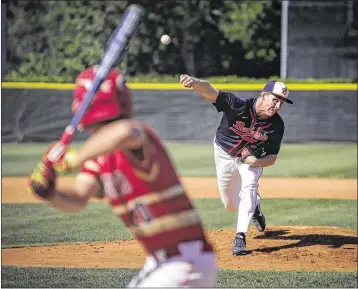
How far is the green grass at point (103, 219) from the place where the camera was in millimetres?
10478

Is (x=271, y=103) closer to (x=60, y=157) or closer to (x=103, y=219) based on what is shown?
(x=103, y=219)

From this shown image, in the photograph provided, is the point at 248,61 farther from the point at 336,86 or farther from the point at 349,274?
the point at 349,274

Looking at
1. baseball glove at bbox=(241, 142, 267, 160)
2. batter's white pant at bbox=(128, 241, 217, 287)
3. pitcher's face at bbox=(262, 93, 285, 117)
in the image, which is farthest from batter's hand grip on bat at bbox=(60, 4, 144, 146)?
baseball glove at bbox=(241, 142, 267, 160)

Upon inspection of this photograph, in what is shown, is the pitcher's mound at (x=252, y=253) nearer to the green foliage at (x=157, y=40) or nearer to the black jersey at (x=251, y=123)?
the black jersey at (x=251, y=123)

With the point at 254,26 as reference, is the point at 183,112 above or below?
below

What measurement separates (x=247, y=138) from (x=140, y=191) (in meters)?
5.31

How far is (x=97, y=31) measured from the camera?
1182 inches

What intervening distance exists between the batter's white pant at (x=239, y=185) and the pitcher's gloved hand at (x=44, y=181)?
522 cm

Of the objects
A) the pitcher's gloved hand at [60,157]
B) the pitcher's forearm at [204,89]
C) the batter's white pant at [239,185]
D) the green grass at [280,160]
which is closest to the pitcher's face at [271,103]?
the pitcher's forearm at [204,89]

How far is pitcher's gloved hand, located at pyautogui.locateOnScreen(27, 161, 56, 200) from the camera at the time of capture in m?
3.91

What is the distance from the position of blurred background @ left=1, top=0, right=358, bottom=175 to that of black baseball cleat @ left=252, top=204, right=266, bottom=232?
32.7 ft

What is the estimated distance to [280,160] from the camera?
19.1 meters

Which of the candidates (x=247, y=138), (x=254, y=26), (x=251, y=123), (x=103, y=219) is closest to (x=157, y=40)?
(x=254, y=26)

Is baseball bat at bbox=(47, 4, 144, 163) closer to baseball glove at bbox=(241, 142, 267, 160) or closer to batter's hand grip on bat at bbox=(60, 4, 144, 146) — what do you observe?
batter's hand grip on bat at bbox=(60, 4, 144, 146)
